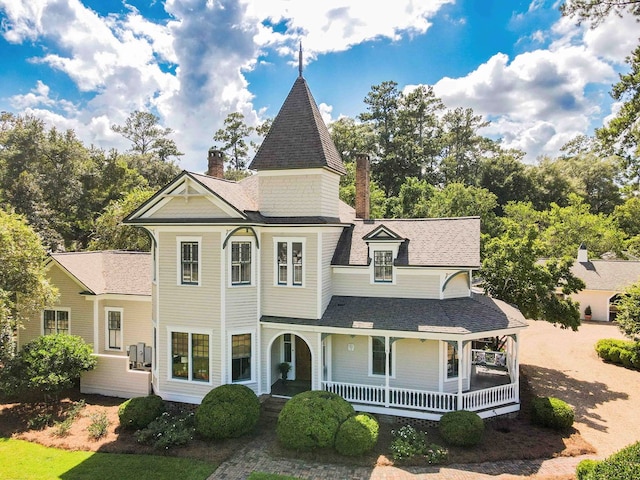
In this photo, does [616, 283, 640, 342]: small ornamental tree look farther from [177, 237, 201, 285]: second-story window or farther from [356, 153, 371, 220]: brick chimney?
[177, 237, 201, 285]: second-story window

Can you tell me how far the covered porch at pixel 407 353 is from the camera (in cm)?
1477

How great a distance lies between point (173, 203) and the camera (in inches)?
636

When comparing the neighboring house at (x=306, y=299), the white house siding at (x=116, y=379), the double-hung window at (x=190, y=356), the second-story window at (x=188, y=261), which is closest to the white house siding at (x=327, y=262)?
the neighboring house at (x=306, y=299)

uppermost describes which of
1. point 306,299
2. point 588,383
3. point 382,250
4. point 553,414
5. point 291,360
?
point 382,250

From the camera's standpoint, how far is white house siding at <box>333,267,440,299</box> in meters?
16.7

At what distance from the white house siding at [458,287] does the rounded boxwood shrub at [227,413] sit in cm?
883

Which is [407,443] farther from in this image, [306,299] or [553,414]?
[306,299]

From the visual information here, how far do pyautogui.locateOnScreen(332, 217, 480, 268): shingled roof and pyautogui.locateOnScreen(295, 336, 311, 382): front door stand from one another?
393 cm

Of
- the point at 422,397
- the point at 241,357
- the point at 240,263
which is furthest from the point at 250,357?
the point at 422,397

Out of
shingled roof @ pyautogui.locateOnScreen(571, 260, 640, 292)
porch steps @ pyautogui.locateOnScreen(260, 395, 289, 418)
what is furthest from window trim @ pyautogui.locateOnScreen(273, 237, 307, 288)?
shingled roof @ pyautogui.locateOnScreen(571, 260, 640, 292)

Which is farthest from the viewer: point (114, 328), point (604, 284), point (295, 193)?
point (604, 284)

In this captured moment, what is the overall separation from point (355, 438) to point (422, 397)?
12.1 feet

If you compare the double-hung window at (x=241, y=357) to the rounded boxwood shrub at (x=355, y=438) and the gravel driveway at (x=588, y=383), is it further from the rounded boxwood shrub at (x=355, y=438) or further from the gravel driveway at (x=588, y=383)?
the gravel driveway at (x=588, y=383)

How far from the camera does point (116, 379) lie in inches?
689
